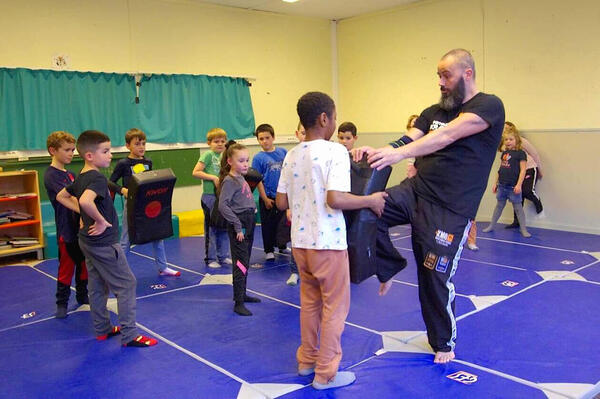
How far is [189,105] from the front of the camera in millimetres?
8898

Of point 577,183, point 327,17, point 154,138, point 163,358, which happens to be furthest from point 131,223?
point 327,17

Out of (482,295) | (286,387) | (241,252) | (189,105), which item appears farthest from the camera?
(189,105)

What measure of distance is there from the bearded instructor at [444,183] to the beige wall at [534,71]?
17.0 ft

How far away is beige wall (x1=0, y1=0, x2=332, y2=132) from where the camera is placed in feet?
24.4

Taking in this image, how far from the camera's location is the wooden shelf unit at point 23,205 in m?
6.75

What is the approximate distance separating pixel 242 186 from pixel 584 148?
5.31m

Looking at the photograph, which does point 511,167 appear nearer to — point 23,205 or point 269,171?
point 269,171

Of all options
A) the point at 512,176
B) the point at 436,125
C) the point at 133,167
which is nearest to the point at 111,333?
the point at 133,167

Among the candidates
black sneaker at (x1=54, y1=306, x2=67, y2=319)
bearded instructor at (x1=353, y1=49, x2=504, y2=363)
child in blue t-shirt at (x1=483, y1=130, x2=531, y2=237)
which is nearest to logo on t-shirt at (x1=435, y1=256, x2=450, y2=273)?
bearded instructor at (x1=353, y1=49, x2=504, y2=363)

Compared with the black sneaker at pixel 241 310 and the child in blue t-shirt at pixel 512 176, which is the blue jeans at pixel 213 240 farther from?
the child in blue t-shirt at pixel 512 176

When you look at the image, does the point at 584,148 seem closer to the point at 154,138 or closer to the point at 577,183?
the point at 577,183

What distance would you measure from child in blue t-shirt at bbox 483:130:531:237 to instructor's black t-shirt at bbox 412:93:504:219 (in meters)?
4.36

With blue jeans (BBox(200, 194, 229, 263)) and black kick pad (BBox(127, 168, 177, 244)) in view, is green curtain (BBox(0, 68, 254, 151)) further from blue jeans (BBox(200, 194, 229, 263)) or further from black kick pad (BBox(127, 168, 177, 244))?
black kick pad (BBox(127, 168, 177, 244))

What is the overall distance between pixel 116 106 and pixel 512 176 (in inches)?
223
